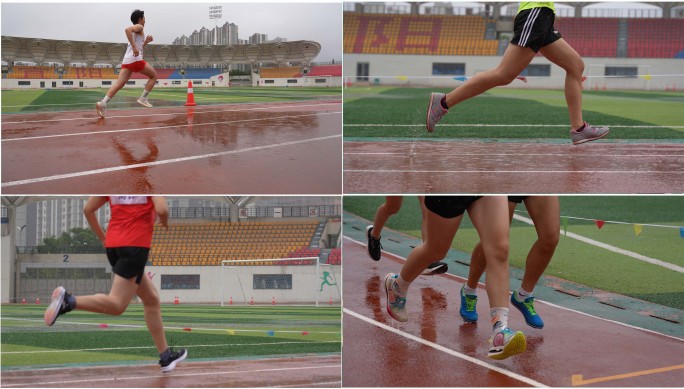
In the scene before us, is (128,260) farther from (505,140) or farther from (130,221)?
(505,140)

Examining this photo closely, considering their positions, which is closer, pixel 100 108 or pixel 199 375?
pixel 100 108

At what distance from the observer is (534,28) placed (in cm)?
367

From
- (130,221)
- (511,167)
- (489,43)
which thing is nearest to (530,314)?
(511,167)

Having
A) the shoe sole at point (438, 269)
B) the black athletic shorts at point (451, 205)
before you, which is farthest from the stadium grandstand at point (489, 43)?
the black athletic shorts at point (451, 205)

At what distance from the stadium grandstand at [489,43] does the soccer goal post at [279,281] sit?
52.1 feet

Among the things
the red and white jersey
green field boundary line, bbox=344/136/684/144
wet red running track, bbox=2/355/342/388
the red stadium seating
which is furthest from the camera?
the red stadium seating

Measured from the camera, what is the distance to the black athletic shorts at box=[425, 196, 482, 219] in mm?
3959

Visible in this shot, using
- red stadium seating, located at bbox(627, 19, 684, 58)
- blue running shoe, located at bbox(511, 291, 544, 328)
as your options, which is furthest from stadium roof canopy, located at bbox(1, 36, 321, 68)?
red stadium seating, located at bbox(627, 19, 684, 58)

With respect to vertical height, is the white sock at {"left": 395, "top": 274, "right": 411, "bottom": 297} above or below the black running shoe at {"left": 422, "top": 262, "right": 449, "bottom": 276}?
above

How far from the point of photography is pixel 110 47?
387cm

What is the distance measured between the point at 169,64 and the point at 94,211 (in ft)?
2.82

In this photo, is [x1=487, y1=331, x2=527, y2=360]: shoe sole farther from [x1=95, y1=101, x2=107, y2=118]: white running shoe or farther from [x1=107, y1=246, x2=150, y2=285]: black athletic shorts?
[x1=95, y1=101, x2=107, y2=118]: white running shoe

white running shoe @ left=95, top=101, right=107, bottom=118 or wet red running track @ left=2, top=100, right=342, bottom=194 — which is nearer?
wet red running track @ left=2, top=100, right=342, bottom=194

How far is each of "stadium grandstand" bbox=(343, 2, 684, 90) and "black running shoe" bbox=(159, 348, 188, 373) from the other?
16329 mm
